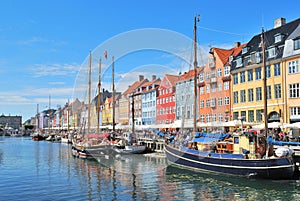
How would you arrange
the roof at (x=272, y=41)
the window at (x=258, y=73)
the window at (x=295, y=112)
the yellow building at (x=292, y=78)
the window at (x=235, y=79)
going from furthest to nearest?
the window at (x=235, y=79)
the window at (x=258, y=73)
the roof at (x=272, y=41)
the yellow building at (x=292, y=78)
the window at (x=295, y=112)

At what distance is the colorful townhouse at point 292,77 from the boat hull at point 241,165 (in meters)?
20.2

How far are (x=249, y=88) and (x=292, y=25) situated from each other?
11028 mm

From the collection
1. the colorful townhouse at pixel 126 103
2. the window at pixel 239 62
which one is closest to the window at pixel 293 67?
the window at pixel 239 62

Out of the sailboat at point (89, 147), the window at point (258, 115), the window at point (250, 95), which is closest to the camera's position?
the sailboat at point (89, 147)

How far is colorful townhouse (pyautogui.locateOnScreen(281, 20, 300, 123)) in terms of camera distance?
146 feet

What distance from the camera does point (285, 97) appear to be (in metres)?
46.1

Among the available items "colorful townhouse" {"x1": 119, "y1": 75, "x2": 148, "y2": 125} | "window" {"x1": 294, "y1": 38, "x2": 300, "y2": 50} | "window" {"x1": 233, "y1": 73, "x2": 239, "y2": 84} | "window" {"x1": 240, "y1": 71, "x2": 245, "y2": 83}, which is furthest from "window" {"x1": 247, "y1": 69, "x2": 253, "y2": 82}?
"colorful townhouse" {"x1": 119, "y1": 75, "x2": 148, "y2": 125}

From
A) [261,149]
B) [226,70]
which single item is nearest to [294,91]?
[226,70]

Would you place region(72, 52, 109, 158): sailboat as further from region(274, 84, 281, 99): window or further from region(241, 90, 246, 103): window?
region(274, 84, 281, 99): window

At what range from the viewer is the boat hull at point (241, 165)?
947 inches

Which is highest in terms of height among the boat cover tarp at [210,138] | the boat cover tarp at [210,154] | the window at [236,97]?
the window at [236,97]

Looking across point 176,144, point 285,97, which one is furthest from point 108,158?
point 285,97

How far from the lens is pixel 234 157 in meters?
27.0

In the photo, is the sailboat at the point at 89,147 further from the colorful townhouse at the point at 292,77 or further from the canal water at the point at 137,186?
the colorful townhouse at the point at 292,77
